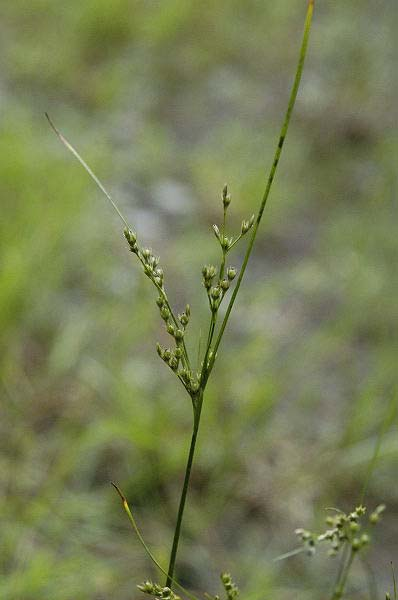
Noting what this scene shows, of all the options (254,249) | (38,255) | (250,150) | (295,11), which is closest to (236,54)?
(295,11)

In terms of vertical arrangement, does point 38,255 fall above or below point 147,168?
below

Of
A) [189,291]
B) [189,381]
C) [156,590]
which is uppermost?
[189,291]

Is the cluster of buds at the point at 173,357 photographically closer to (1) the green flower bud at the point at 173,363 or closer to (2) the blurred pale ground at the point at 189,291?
(1) the green flower bud at the point at 173,363

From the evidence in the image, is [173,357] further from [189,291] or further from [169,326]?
[189,291]

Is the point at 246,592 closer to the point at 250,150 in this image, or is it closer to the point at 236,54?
the point at 250,150

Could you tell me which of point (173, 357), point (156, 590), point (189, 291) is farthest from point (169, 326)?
point (189, 291)

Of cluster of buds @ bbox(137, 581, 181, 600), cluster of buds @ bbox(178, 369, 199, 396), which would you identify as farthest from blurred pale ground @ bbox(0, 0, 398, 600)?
cluster of buds @ bbox(178, 369, 199, 396)

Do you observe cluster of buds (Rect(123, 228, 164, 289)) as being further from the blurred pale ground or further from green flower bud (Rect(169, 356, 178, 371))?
the blurred pale ground

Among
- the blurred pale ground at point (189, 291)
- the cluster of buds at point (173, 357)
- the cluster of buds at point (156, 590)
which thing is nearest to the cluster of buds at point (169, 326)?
the cluster of buds at point (173, 357)
